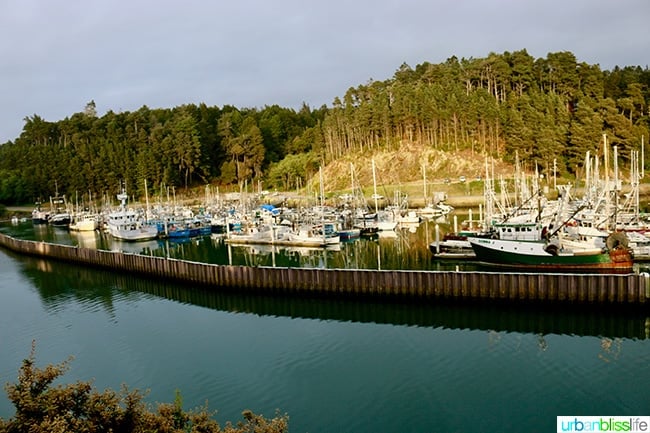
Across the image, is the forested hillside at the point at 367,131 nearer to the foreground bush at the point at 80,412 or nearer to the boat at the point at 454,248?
the boat at the point at 454,248

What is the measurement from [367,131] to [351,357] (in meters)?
109

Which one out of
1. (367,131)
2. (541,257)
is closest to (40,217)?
(367,131)

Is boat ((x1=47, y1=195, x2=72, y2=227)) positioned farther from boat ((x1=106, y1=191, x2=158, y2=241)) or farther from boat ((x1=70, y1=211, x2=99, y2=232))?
boat ((x1=106, y1=191, x2=158, y2=241))

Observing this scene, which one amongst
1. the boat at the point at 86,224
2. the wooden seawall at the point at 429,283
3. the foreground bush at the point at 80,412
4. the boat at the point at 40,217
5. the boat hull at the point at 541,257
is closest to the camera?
the foreground bush at the point at 80,412

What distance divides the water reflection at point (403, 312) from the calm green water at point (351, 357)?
4.7 inches

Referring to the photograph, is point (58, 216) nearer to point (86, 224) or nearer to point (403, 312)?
point (86, 224)

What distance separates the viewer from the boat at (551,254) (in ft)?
135

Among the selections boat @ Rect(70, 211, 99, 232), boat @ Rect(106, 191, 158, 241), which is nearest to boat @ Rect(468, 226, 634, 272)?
boat @ Rect(106, 191, 158, 241)

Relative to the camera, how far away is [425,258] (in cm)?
5344

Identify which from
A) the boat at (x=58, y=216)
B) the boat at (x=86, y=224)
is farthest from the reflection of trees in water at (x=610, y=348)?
the boat at (x=58, y=216)

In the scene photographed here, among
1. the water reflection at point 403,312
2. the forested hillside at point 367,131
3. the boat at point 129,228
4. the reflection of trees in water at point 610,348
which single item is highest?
the forested hillside at point 367,131

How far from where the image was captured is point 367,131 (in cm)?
13300

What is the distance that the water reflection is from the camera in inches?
1203

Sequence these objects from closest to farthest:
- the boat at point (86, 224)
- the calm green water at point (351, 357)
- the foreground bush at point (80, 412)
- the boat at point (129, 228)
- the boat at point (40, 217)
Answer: the foreground bush at point (80, 412), the calm green water at point (351, 357), the boat at point (129, 228), the boat at point (86, 224), the boat at point (40, 217)
